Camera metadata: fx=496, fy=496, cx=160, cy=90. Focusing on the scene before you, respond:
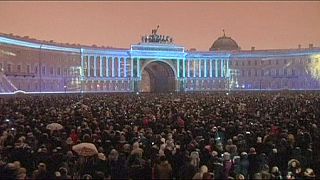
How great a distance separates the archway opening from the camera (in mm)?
126450

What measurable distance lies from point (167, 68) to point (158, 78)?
6991 millimetres

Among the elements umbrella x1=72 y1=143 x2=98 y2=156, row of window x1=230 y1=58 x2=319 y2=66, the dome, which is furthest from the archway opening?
umbrella x1=72 y1=143 x2=98 y2=156

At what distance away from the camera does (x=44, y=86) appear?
9100 cm

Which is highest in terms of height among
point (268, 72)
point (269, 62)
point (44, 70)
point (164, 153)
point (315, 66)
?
point (269, 62)

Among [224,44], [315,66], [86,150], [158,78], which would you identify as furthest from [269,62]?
[86,150]

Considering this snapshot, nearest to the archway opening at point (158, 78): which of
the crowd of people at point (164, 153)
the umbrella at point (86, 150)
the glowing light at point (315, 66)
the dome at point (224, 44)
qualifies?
the dome at point (224, 44)

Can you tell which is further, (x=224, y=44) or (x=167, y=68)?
(x=224, y=44)

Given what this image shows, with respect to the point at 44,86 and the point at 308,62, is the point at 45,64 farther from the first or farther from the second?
the point at 308,62

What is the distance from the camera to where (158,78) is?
439 feet

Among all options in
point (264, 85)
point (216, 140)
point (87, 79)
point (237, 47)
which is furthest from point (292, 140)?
point (237, 47)

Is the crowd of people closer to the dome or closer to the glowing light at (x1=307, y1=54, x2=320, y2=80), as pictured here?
the glowing light at (x1=307, y1=54, x2=320, y2=80)

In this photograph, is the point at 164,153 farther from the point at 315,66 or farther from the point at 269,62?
the point at 269,62

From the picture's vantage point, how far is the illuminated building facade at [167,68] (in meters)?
99.9

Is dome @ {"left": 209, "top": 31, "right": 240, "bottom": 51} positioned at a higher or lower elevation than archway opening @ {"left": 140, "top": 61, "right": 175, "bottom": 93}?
higher
